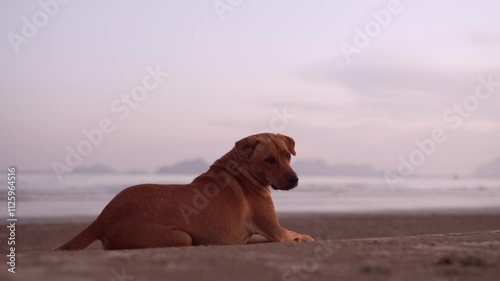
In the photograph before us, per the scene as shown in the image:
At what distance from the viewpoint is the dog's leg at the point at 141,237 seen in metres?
5.87

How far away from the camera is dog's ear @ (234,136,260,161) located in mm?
7445

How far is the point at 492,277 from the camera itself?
3.87 m

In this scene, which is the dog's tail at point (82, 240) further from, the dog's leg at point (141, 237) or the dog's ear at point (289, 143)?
the dog's ear at point (289, 143)

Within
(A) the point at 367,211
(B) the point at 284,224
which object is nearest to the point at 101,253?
(B) the point at 284,224

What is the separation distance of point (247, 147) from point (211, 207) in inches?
50.6

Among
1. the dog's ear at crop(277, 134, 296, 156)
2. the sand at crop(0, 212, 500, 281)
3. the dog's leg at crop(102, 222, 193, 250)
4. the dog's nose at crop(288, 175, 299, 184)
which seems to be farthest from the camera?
the dog's ear at crop(277, 134, 296, 156)

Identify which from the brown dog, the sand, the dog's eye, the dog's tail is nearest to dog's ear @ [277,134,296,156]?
the brown dog

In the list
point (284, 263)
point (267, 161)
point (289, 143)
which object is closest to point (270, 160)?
point (267, 161)

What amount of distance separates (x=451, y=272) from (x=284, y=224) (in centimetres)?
1513

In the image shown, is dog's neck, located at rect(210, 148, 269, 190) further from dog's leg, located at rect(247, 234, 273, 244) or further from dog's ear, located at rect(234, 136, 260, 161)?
dog's leg, located at rect(247, 234, 273, 244)

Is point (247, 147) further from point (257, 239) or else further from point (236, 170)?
point (257, 239)

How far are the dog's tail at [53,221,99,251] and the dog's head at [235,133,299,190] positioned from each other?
2.06 meters

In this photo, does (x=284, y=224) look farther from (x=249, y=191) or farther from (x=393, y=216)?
(x=249, y=191)

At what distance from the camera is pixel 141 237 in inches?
231
